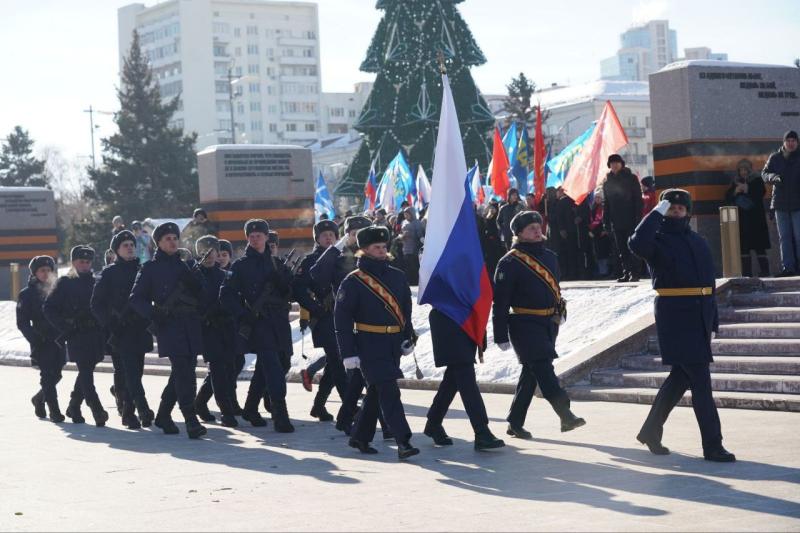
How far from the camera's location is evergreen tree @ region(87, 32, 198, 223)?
6159 cm

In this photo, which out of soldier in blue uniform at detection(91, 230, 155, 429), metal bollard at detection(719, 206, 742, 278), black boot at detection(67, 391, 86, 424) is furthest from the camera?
metal bollard at detection(719, 206, 742, 278)

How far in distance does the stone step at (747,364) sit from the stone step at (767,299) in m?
1.33

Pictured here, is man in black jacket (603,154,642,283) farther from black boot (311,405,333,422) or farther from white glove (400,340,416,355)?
white glove (400,340,416,355)

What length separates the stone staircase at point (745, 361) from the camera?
12.9m

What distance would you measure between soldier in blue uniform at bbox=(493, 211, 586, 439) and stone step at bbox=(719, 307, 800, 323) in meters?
4.25

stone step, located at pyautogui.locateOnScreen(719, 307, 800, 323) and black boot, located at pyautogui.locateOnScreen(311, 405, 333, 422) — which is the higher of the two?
stone step, located at pyautogui.locateOnScreen(719, 307, 800, 323)

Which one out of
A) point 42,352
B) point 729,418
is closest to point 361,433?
point 729,418

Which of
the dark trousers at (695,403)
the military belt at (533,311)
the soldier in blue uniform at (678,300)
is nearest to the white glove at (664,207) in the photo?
the soldier in blue uniform at (678,300)

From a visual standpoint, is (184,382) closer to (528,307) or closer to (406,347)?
(406,347)

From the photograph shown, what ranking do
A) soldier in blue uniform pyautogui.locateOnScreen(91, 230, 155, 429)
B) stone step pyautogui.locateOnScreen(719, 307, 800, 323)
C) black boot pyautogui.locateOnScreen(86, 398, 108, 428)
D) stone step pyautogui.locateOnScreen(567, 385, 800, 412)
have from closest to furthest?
stone step pyautogui.locateOnScreen(567, 385, 800, 412) → soldier in blue uniform pyautogui.locateOnScreen(91, 230, 155, 429) → black boot pyautogui.locateOnScreen(86, 398, 108, 428) → stone step pyautogui.locateOnScreen(719, 307, 800, 323)

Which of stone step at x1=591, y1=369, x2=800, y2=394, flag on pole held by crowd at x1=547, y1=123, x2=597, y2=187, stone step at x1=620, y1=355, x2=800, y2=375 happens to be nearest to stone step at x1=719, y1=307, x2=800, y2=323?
stone step at x1=620, y1=355, x2=800, y2=375

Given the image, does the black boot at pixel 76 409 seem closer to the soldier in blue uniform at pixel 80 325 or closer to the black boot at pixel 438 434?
the soldier in blue uniform at pixel 80 325

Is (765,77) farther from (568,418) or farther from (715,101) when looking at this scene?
(568,418)

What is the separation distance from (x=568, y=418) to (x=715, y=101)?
9610 mm
